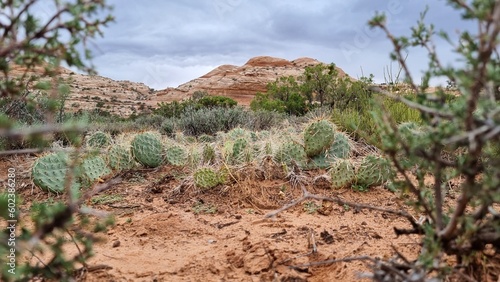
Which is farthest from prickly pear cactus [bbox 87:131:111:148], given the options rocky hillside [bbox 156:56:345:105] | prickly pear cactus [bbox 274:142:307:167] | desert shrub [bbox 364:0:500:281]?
rocky hillside [bbox 156:56:345:105]

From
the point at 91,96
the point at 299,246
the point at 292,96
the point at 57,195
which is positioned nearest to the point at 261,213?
the point at 299,246

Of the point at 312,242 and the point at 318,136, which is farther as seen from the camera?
the point at 318,136

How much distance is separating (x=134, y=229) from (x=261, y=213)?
1.12 meters

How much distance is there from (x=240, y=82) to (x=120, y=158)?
137 feet

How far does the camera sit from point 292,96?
72.6 feet

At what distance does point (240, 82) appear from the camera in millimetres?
47500

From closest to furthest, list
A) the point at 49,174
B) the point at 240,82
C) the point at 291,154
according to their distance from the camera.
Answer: the point at 49,174 < the point at 291,154 < the point at 240,82

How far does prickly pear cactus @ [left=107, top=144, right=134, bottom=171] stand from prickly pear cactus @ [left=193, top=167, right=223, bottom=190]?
168 centimetres

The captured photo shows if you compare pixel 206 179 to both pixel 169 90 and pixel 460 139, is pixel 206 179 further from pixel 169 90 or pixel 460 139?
pixel 169 90

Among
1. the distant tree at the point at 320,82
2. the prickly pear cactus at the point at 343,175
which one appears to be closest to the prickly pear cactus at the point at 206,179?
the prickly pear cactus at the point at 343,175

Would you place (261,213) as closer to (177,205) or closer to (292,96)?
(177,205)

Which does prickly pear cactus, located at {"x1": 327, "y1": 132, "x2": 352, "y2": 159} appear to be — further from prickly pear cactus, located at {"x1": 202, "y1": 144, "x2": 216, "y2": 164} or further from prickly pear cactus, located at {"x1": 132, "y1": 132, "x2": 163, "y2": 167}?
prickly pear cactus, located at {"x1": 132, "y1": 132, "x2": 163, "y2": 167}

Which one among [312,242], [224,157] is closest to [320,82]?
[224,157]

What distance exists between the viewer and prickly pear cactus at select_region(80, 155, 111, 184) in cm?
527
